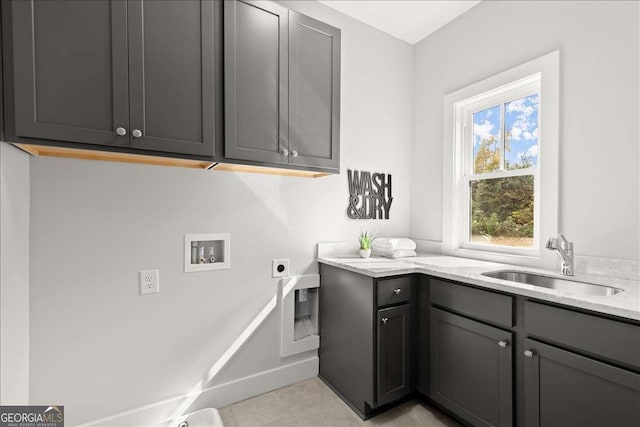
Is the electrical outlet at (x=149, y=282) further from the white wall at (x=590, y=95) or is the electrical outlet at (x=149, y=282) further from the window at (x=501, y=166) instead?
the white wall at (x=590, y=95)

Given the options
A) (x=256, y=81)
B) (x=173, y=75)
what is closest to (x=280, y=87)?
(x=256, y=81)

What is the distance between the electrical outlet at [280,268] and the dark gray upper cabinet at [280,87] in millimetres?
742

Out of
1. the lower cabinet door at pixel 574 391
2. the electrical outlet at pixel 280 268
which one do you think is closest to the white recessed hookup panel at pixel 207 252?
the electrical outlet at pixel 280 268

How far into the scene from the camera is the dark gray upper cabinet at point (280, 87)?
1604mm

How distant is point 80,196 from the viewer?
1544 millimetres

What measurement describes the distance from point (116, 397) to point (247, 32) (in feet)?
6.99

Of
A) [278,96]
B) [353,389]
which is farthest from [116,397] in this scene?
[278,96]

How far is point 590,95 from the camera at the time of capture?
174 cm

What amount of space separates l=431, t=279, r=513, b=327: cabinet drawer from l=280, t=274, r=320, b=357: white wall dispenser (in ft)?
2.97

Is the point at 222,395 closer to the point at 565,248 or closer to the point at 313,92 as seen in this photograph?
the point at 313,92

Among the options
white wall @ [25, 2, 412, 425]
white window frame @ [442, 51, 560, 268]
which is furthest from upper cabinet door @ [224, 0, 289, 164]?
white window frame @ [442, 51, 560, 268]

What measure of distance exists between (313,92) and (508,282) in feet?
5.01

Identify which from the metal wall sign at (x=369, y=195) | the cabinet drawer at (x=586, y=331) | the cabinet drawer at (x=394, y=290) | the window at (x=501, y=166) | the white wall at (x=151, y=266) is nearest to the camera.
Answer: the cabinet drawer at (x=586, y=331)

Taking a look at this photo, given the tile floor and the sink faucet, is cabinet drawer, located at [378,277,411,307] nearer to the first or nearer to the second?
the tile floor
